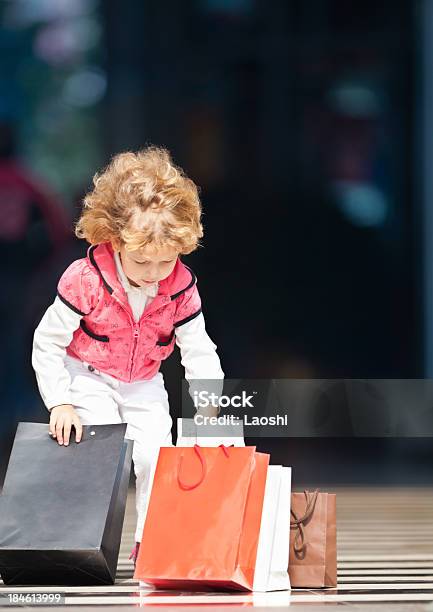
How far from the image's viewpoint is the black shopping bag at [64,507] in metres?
3.13

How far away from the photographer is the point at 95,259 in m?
3.64

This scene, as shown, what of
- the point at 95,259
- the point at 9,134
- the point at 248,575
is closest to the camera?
the point at 248,575

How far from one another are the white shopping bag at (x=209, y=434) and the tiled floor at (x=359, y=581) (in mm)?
406

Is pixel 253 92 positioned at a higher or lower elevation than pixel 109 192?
higher

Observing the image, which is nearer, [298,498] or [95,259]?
[298,498]

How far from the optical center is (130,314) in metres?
3.64

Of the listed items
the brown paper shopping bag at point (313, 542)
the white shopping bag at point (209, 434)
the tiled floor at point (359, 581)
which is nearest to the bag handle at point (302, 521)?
the brown paper shopping bag at point (313, 542)

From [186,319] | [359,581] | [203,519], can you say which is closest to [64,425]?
[203,519]

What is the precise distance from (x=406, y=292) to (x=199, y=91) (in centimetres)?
166

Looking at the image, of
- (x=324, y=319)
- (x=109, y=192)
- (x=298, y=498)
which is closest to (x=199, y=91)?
(x=324, y=319)

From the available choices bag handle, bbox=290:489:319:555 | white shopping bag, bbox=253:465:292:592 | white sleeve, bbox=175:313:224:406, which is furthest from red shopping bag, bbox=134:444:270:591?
white sleeve, bbox=175:313:224:406

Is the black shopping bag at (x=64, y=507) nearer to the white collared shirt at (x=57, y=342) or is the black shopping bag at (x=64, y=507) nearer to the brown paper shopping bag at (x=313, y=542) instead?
the white collared shirt at (x=57, y=342)

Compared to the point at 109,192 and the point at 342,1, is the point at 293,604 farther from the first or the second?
the point at 342,1

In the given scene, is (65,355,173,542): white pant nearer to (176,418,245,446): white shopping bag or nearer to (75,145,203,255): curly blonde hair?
(176,418,245,446): white shopping bag
